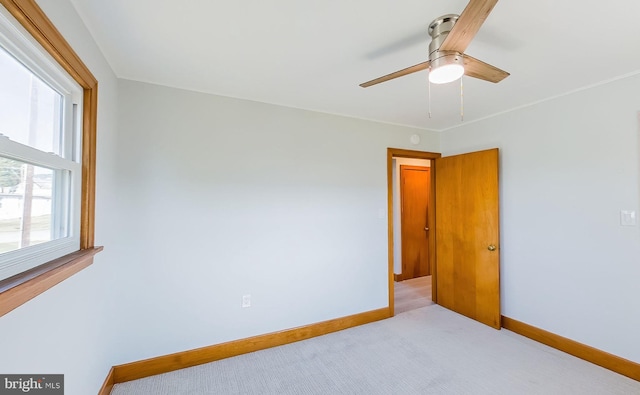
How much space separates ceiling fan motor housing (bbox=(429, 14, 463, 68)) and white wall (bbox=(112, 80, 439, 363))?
1616 mm

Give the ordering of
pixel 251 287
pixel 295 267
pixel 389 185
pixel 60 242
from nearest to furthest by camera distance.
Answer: pixel 60 242 → pixel 251 287 → pixel 295 267 → pixel 389 185

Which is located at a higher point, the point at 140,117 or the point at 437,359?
the point at 140,117

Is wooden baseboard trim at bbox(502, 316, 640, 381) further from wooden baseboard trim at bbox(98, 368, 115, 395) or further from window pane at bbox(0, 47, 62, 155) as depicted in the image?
window pane at bbox(0, 47, 62, 155)

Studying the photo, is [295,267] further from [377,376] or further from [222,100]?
[222,100]

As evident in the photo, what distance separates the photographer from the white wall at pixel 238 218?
222 centimetres

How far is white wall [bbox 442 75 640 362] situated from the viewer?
219 cm

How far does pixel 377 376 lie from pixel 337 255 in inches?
46.6

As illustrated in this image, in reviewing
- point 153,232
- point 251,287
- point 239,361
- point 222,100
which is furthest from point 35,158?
point 239,361

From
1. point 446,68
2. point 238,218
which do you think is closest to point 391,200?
point 238,218

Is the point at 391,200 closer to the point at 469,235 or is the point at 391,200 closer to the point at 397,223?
the point at 469,235

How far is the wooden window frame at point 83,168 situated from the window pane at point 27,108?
139mm

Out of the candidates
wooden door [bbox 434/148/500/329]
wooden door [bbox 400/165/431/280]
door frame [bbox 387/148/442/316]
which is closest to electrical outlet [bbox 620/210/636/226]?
wooden door [bbox 434/148/500/329]

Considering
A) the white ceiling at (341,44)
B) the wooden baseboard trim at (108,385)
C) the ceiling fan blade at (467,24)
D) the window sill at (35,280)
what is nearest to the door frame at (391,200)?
the white ceiling at (341,44)

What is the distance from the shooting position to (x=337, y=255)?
304 cm
